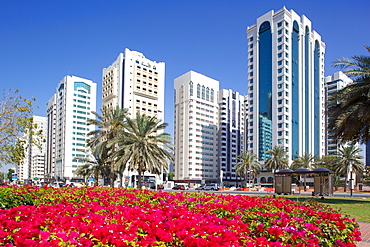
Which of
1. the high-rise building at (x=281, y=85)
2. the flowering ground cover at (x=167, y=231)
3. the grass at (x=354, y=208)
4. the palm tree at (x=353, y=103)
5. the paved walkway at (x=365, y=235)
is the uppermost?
the high-rise building at (x=281, y=85)

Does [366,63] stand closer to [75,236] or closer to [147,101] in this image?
[75,236]

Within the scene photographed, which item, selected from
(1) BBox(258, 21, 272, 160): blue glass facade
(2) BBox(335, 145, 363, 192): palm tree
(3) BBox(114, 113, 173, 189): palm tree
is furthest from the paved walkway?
(1) BBox(258, 21, 272, 160): blue glass facade

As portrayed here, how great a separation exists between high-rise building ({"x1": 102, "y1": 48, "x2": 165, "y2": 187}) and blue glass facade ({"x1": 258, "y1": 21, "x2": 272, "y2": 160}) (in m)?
30.5

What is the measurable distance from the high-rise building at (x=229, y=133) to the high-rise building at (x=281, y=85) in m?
29.3

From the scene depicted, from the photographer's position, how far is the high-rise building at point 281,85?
9025 centimetres

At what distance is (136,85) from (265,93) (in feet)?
127

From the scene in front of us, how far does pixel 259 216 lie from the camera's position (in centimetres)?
649

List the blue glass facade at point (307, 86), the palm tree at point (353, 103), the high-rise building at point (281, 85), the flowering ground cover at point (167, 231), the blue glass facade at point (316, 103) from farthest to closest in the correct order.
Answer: the blue glass facade at point (316, 103), the blue glass facade at point (307, 86), the high-rise building at point (281, 85), the palm tree at point (353, 103), the flowering ground cover at point (167, 231)

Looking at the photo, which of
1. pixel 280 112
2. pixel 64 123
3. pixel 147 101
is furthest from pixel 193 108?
pixel 64 123

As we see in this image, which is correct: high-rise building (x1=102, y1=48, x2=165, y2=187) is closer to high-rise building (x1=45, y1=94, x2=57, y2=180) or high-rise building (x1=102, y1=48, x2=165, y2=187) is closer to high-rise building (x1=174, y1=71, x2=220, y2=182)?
high-rise building (x1=174, y1=71, x2=220, y2=182)

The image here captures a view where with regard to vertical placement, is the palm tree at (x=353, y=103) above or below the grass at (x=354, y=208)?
above

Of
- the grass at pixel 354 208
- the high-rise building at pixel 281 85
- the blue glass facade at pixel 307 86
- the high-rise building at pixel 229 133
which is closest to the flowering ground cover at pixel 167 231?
the grass at pixel 354 208

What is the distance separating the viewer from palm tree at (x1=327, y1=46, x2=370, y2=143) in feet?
66.2

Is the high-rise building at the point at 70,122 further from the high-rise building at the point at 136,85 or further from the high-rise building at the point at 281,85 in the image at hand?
the high-rise building at the point at 281,85
